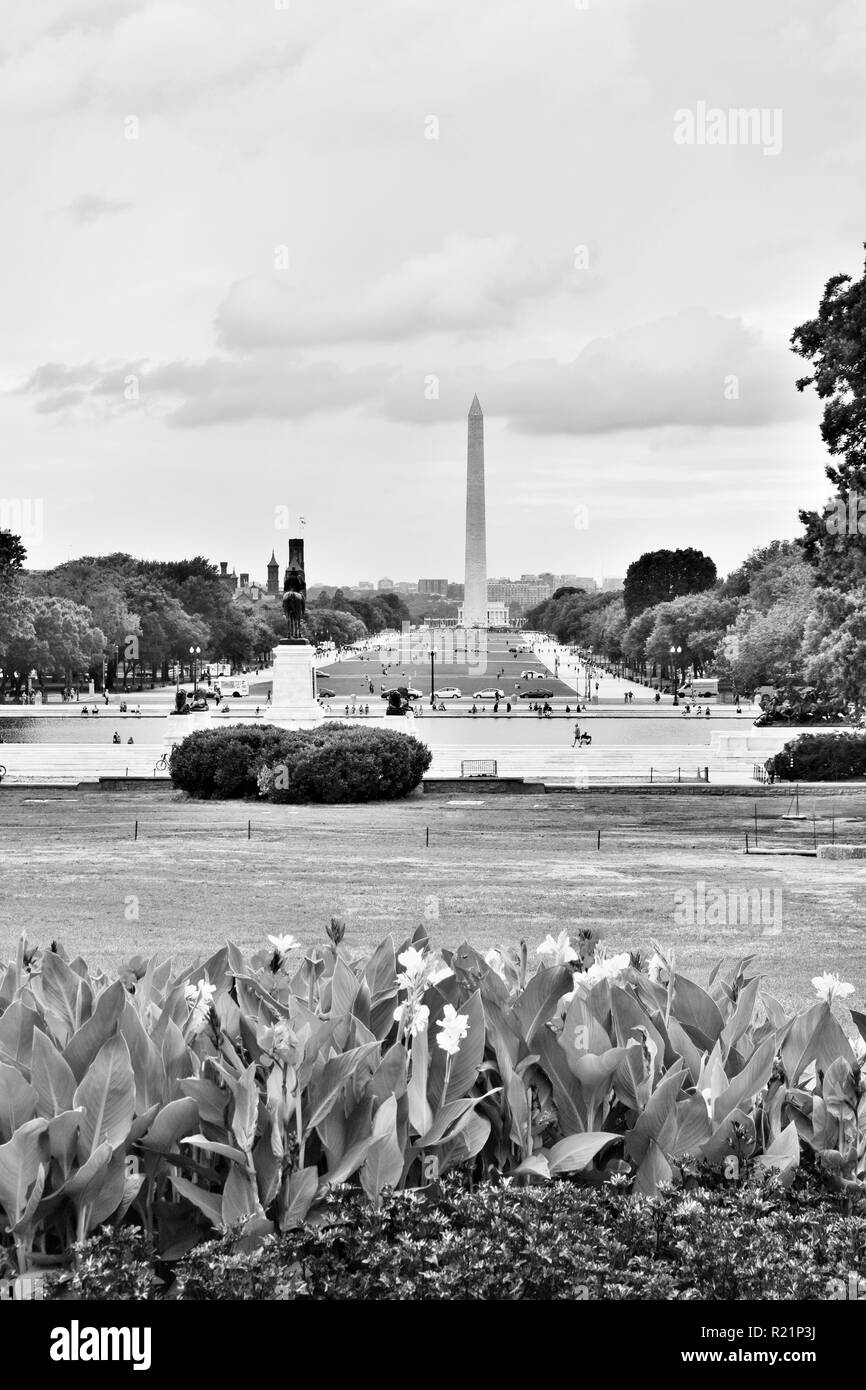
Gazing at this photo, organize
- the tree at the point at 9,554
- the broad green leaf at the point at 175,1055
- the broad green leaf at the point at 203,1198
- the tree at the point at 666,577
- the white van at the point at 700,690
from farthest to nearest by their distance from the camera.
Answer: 1. the tree at the point at 666,577
2. the white van at the point at 700,690
3. the tree at the point at 9,554
4. the broad green leaf at the point at 175,1055
5. the broad green leaf at the point at 203,1198

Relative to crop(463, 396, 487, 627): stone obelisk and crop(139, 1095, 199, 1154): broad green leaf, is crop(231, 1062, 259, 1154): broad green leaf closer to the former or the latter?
crop(139, 1095, 199, 1154): broad green leaf

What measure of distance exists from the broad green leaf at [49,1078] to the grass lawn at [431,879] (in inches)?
278

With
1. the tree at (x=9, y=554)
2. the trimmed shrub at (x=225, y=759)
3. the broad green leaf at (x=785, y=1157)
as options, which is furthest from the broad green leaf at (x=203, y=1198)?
the tree at (x=9, y=554)

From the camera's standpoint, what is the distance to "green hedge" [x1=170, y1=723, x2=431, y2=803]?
119ft

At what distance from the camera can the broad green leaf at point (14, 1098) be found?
5.15 m

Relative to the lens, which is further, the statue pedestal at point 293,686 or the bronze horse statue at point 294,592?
the bronze horse statue at point 294,592

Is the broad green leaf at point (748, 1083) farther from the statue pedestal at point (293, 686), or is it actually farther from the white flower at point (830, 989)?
the statue pedestal at point (293, 686)

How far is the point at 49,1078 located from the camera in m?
5.30

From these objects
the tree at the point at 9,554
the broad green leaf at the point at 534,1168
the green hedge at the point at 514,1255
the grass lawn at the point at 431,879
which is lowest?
the grass lawn at the point at 431,879

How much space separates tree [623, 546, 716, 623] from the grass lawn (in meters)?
121

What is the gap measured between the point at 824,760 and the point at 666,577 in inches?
4446

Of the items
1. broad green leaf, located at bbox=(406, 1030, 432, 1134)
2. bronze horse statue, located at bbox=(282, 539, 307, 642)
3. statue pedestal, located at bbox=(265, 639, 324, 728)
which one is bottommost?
broad green leaf, located at bbox=(406, 1030, 432, 1134)

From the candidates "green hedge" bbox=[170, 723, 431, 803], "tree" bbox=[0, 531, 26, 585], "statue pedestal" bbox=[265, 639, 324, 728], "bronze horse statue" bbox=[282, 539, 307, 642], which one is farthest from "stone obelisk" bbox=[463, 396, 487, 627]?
"green hedge" bbox=[170, 723, 431, 803]
